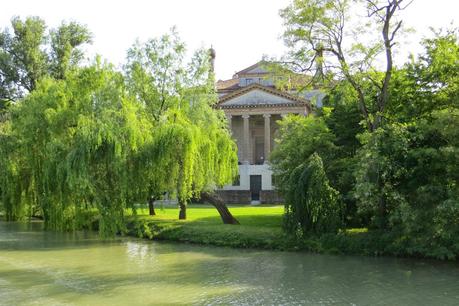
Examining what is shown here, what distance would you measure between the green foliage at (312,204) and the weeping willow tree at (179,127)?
15.4ft

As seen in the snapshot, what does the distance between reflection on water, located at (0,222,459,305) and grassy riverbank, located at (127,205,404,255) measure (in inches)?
27.4

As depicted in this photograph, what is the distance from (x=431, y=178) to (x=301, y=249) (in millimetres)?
5700

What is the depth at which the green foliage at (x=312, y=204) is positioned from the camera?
20391mm

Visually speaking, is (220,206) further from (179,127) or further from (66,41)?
(66,41)

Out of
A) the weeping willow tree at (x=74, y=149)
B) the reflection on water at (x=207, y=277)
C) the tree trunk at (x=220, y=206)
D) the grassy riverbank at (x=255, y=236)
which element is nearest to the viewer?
the reflection on water at (x=207, y=277)

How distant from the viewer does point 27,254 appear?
1978cm

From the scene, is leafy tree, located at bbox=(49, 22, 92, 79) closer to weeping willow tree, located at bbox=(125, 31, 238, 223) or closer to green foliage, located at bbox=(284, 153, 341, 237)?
weeping willow tree, located at bbox=(125, 31, 238, 223)

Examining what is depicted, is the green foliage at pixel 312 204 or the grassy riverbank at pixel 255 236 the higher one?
the green foliage at pixel 312 204

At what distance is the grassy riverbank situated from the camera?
19.6m

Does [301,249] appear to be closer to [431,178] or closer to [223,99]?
[431,178]

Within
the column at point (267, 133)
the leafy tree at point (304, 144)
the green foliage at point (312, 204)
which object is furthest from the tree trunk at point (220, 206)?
the column at point (267, 133)

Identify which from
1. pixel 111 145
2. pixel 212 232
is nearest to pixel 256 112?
pixel 212 232

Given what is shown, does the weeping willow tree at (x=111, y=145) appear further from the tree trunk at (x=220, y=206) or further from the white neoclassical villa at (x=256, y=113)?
the white neoclassical villa at (x=256, y=113)

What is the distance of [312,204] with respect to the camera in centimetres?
2039
